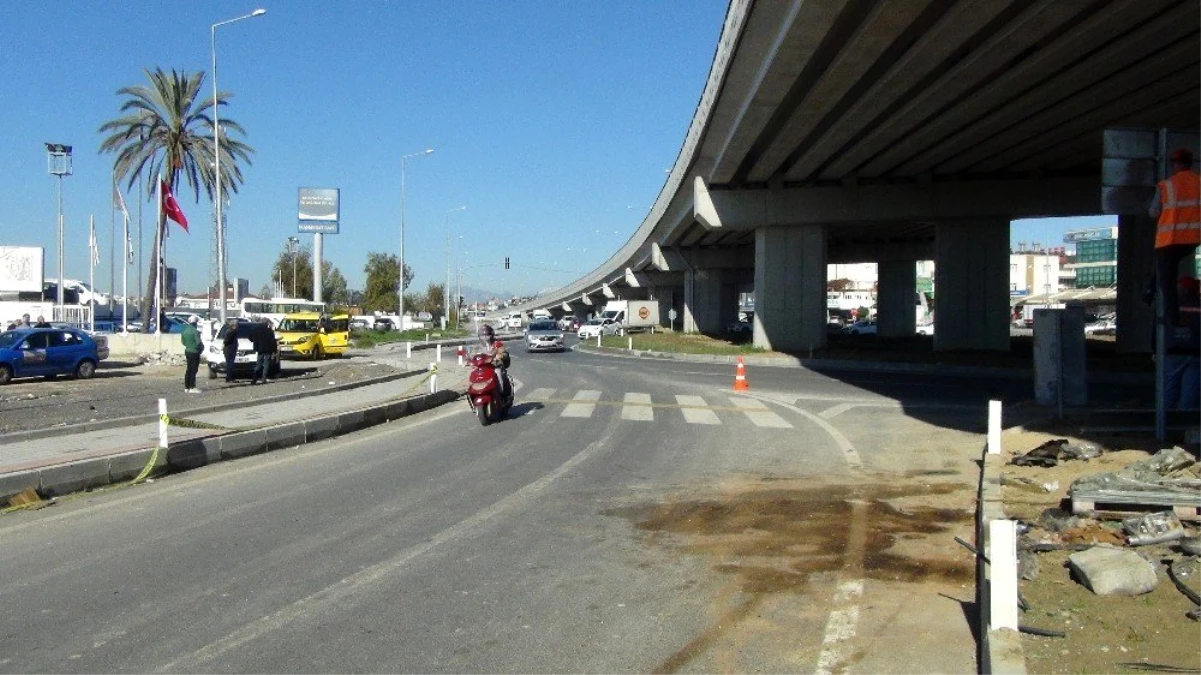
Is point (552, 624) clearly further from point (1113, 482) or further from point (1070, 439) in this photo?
point (1070, 439)

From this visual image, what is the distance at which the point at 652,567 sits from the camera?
749 centimetres

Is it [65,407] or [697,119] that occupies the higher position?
[697,119]

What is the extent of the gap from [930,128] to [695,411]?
1504 centimetres

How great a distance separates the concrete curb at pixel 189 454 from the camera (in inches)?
422

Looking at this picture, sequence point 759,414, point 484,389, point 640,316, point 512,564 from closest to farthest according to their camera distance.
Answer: point 512,564 < point 484,389 < point 759,414 < point 640,316


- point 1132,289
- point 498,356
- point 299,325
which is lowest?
point 498,356

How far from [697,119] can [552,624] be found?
30.3 metres

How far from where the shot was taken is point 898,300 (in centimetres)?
7194

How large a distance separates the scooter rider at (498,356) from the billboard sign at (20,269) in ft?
197

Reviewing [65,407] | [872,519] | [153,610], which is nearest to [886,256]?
[65,407]

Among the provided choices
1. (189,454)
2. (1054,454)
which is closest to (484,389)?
(189,454)

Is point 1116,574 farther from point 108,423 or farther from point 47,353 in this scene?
point 47,353

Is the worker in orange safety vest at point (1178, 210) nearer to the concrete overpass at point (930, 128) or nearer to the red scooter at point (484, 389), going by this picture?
the concrete overpass at point (930, 128)

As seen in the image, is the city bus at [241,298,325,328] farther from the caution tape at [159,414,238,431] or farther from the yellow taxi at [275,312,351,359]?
the caution tape at [159,414,238,431]
